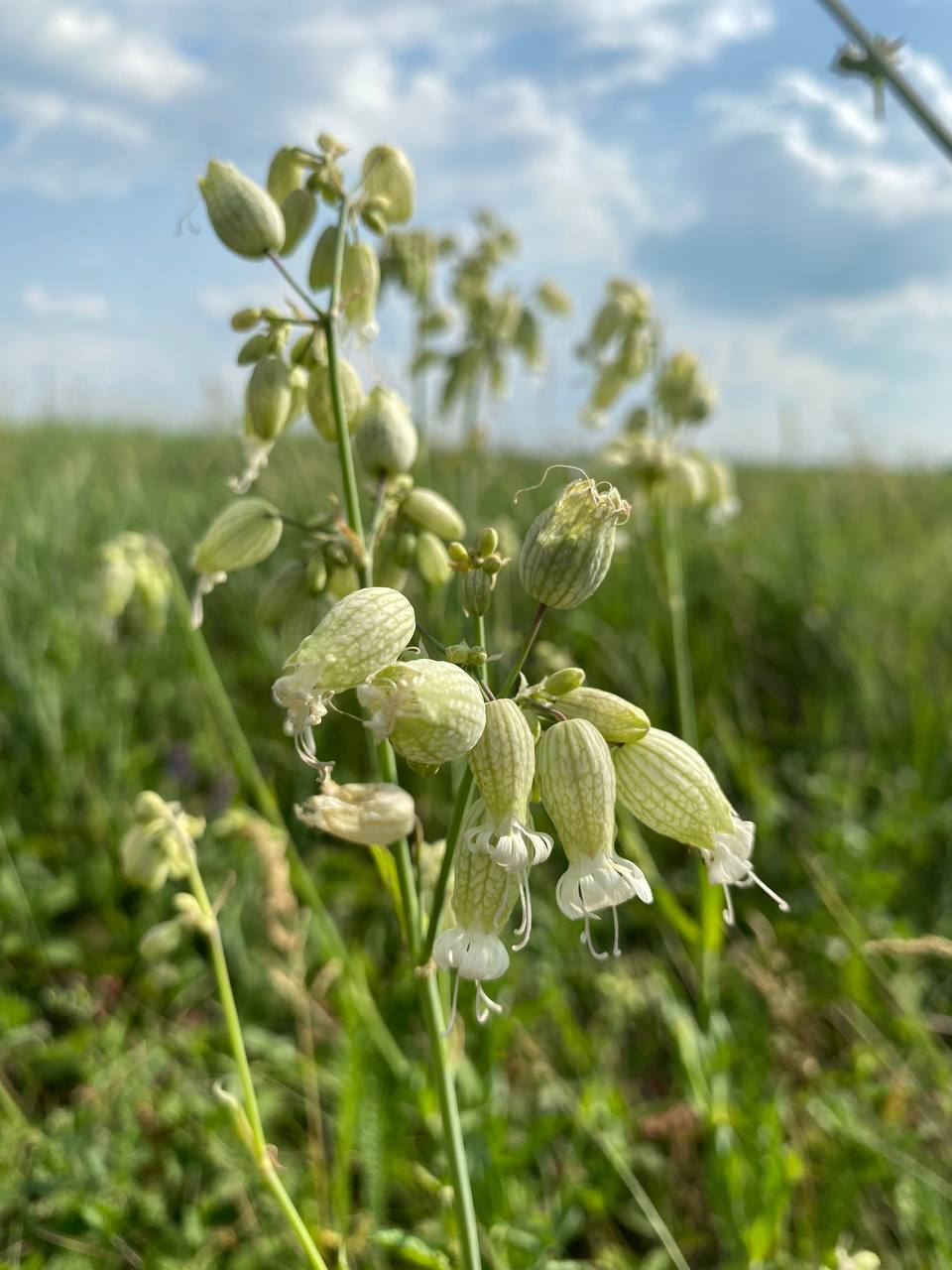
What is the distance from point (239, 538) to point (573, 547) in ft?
1.76

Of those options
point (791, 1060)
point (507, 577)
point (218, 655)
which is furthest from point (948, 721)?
point (218, 655)

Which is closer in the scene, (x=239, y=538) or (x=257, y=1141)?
(x=257, y=1141)

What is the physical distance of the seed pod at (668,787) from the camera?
0.92 metres

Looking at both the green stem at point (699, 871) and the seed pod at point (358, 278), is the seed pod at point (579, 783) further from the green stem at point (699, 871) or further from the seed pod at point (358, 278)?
the green stem at point (699, 871)

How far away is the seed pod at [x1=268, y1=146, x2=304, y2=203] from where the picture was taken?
132cm

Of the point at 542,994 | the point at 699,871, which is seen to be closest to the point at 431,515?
the point at 542,994

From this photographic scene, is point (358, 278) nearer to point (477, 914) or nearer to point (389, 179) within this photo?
point (389, 179)

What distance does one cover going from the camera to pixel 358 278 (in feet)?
4.29

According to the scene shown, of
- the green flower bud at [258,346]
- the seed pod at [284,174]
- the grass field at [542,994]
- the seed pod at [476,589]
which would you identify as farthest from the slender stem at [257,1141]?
the seed pod at [284,174]

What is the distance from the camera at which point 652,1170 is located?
1.85 metres

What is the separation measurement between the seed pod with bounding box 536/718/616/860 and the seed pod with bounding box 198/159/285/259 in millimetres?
725

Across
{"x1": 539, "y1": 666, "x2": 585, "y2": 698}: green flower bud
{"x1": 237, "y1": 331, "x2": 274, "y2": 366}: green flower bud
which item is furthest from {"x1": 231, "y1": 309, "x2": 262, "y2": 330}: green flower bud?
{"x1": 539, "y1": 666, "x2": 585, "y2": 698}: green flower bud

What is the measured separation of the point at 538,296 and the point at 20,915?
7.61 feet

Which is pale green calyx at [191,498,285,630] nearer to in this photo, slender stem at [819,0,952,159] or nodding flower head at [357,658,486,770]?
nodding flower head at [357,658,486,770]
